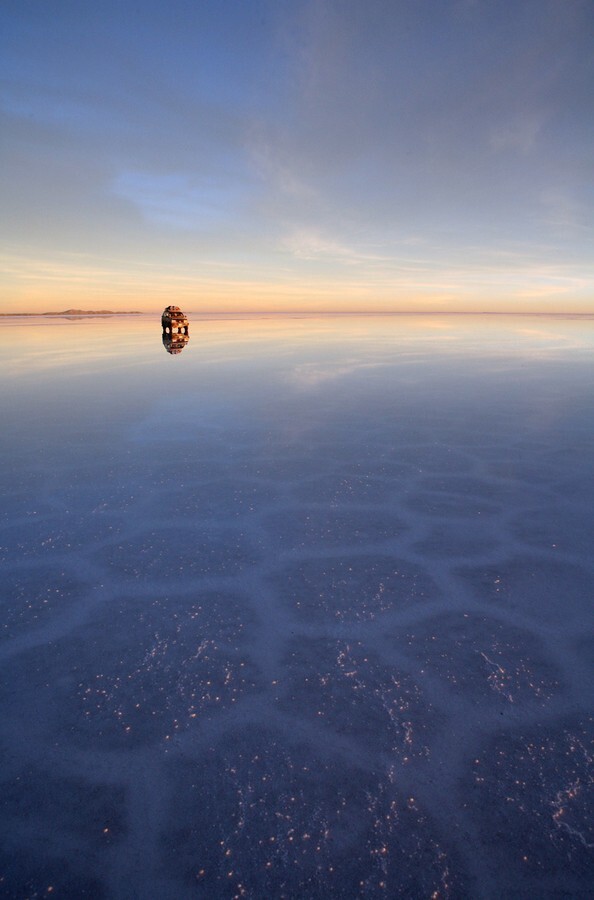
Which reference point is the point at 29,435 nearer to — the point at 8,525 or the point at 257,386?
the point at 8,525

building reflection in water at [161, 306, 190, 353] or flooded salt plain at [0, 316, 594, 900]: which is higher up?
building reflection in water at [161, 306, 190, 353]

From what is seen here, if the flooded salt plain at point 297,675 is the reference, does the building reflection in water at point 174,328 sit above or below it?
above

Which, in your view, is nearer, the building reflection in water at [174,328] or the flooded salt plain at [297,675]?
the flooded salt plain at [297,675]

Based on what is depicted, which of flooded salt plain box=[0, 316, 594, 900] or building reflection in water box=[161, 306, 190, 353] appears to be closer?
flooded salt plain box=[0, 316, 594, 900]
